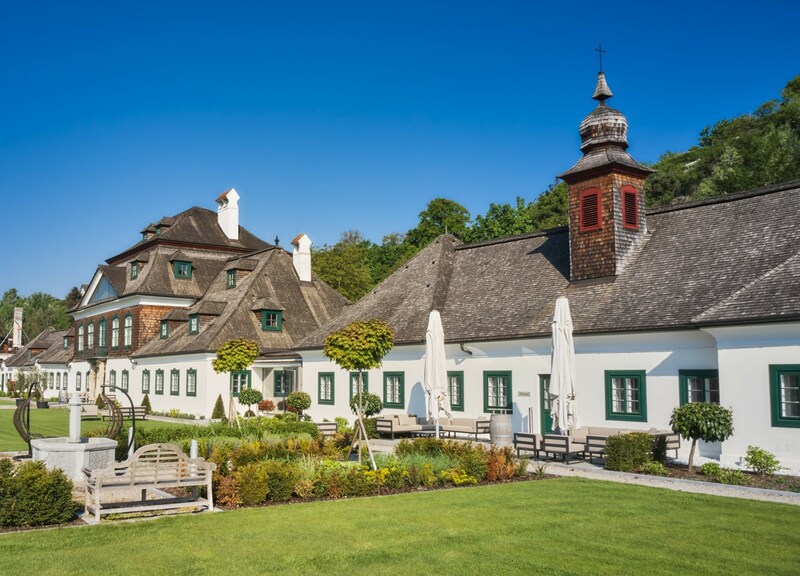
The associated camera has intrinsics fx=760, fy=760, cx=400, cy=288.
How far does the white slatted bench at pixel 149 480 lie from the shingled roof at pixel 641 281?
37.3 feet

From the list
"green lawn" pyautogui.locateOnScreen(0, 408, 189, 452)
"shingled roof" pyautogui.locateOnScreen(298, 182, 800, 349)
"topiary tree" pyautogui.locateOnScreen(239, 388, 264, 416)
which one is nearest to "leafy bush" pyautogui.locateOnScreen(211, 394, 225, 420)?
"topiary tree" pyautogui.locateOnScreen(239, 388, 264, 416)

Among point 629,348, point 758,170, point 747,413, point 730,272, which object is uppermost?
point 758,170

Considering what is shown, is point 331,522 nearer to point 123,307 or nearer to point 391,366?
point 391,366

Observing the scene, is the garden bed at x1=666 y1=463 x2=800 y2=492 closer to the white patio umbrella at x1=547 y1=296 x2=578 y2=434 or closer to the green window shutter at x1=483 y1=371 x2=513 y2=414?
the white patio umbrella at x1=547 y1=296 x2=578 y2=434

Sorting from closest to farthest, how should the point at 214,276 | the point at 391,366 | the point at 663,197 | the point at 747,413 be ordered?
the point at 747,413 < the point at 391,366 < the point at 214,276 < the point at 663,197

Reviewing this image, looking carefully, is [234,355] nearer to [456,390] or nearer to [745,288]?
[456,390]

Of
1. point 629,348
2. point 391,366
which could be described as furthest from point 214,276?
point 629,348

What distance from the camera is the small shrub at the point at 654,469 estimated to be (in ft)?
49.2

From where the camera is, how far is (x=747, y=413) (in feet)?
53.8

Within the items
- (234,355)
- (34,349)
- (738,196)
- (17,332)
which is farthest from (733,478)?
(17,332)

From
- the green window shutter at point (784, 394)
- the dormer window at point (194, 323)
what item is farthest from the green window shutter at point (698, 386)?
→ the dormer window at point (194, 323)

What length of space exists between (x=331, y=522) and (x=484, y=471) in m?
4.65

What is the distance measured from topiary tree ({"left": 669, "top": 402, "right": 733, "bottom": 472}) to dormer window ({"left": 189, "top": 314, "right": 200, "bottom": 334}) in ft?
90.0

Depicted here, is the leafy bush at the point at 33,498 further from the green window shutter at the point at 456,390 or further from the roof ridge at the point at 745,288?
the green window shutter at the point at 456,390
